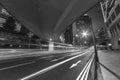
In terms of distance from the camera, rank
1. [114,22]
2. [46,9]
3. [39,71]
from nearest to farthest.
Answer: [39,71], [46,9], [114,22]

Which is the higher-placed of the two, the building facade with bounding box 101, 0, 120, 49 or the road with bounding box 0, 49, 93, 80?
the building facade with bounding box 101, 0, 120, 49

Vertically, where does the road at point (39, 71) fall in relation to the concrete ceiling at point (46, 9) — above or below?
below

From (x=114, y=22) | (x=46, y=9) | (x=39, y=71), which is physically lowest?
(x=39, y=71)

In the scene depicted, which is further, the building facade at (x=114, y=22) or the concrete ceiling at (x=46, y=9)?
the building facade at (x=114, y=22)

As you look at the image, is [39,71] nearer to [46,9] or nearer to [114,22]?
[46,9]

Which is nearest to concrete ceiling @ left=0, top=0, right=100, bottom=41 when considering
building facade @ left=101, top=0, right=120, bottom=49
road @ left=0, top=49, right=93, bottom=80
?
road @ left=0, top=49, right=93, bottom=80

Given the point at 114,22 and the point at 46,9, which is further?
the point at 114,22

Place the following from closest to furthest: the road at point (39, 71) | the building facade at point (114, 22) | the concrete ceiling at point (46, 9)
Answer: the road at point (39, 71), the concrete ceiling at point (46, 9), the building facade at point (114, 22)

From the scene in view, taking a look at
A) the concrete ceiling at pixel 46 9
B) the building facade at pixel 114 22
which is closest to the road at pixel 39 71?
the concrete ceiling at pixel 46 9

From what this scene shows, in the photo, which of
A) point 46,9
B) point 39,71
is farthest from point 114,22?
point 39,71

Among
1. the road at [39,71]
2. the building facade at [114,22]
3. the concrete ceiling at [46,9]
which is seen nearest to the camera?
the road at [39,71]

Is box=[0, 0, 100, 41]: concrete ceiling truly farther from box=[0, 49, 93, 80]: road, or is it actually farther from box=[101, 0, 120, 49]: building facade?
box=[101, 0, 120, 49]: building facade

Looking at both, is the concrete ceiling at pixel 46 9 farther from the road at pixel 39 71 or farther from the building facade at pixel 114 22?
the building facade at pixel 114 22

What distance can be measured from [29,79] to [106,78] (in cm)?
394
